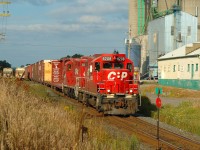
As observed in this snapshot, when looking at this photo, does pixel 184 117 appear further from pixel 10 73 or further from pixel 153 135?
pixel 10 73

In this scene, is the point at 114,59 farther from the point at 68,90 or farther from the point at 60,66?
the point at 60,66

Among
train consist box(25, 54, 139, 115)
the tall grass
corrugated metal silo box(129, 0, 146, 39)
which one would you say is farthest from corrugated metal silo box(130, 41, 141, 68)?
train consist box(25, 54, 139, 115)

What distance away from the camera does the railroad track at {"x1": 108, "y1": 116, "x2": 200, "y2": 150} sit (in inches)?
546

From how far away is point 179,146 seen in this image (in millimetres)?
13875

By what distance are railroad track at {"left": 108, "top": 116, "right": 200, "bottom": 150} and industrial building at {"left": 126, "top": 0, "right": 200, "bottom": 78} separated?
6101 centimetres

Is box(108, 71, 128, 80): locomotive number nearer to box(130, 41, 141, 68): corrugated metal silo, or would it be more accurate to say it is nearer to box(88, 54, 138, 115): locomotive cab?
box(88, 54, 138, 115): locomotive cab

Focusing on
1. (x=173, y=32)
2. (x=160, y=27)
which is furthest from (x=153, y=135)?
(x=160, y=27)

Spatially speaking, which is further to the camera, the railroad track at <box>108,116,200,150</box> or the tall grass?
the tall grass

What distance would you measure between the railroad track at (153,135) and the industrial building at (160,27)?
61008mm

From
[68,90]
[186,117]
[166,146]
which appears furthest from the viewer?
[68,90]

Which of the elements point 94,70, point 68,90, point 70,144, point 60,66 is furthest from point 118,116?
point 60,66

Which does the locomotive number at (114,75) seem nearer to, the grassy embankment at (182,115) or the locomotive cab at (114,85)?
the locomotive cab at (114,85)

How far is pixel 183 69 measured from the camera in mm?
56750

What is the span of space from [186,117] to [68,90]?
48.8 feet
